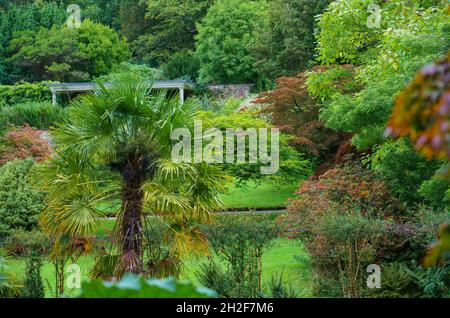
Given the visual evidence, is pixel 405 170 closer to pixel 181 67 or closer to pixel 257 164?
pixel 257 164

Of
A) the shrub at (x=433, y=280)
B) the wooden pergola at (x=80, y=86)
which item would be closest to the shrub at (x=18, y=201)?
the shrub at (x=433, y=280)

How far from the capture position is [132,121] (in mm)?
10836

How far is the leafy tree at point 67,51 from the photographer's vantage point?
135 ft

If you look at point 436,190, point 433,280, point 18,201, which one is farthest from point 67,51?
point 433,280

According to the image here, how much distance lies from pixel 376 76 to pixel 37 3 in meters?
34.6

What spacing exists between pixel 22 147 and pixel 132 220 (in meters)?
→ 11.8

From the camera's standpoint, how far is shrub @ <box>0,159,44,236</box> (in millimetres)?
17125

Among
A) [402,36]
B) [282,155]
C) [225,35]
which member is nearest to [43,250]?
[402,36]

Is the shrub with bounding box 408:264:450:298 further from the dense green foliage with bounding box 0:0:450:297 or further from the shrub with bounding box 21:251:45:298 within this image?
the shrub with bounding box 21:251:45:298

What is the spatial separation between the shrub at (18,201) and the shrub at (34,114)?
46.3 ft

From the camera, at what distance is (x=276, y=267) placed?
14.9 m

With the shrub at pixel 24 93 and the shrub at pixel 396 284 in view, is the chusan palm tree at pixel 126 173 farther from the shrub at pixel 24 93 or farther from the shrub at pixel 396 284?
the shrub at pixel 24 93

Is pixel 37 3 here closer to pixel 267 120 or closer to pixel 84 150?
pixel 267 120

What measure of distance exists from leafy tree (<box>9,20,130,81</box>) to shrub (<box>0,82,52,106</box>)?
1.66m
